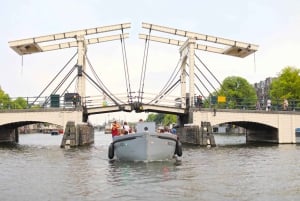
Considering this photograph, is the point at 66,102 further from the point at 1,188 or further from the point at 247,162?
the point at 1,188

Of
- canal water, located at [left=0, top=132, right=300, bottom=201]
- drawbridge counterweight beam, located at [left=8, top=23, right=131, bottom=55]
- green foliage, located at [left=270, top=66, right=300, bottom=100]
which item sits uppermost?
drawbridge counterweight beam, located at [left=8, top=23, right=131, bottom=55]

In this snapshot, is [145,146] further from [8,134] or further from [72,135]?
[8,134]

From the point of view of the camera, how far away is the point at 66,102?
109ft

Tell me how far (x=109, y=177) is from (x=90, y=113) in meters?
21.6

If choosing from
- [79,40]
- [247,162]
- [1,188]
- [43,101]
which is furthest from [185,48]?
[1,188]

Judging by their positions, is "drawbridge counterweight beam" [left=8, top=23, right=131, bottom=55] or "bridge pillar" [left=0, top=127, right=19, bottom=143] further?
"bridge pillar" [left=0, top=127, right=19, bottom=143]

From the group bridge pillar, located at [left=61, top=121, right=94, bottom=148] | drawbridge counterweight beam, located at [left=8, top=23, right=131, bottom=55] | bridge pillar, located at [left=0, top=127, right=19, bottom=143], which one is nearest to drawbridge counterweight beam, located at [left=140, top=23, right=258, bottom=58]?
drawbridge counterweight beam, located at [left=8, top=23, right=131, bottom=55]

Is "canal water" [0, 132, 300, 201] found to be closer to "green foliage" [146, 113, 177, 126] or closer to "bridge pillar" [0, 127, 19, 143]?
"bridge pillar" [0, 127, 19, 143]

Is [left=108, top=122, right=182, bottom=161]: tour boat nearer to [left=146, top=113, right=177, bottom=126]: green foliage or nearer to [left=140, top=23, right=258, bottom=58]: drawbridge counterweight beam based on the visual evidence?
[left=140, top=23, right=258, bottom=58]: drawbridge counterweight beam

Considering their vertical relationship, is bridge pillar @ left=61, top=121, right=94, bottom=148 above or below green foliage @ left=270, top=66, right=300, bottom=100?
below

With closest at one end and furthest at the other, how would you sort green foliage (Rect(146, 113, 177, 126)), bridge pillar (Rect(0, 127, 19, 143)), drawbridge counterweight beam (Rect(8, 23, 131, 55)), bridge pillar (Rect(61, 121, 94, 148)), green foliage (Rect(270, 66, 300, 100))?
bridge pillar (Rect(61, 121, 94, 148))
drawbridge counterweight beam (Rect(8, 23, 131, 55))
bridge pillar (Rect(0, 127, 19, 143))
green foliage (Rect(270, 66, 300, 100))
green foliage (Rect(146, 113, 177, 126))

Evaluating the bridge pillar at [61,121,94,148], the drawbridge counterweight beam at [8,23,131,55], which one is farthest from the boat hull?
the drawbridge counterweight beam at [8,23,131,55]

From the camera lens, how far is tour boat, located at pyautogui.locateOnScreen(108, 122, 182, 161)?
18.5m

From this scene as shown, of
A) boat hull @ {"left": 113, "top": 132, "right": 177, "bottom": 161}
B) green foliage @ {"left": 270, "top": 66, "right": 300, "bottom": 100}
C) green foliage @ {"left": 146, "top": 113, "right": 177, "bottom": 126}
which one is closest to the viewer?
boat hull @ {"left": 113, "top": 132, "right": 177, "bottom": 161}
